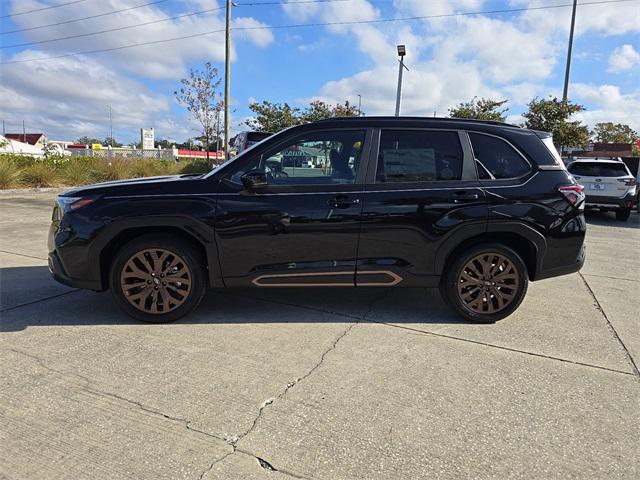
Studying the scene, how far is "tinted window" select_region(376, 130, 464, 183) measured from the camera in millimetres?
4066

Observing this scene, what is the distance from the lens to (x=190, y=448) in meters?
2.44

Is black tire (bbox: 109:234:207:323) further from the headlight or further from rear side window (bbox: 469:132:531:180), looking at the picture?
rear side window (bbox: 469:132:531:180)

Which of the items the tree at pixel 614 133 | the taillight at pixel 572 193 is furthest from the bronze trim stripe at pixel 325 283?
the tree at pixel 614 133

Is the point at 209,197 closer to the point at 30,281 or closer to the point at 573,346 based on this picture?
the point at 30,281

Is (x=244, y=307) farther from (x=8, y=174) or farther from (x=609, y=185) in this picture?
(x=8, y=174)

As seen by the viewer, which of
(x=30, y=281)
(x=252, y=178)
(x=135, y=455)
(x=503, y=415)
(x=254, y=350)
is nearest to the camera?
(x=135, y=455)

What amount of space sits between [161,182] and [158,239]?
51 cm

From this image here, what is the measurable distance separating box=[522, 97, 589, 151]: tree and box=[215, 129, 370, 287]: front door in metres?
24.5

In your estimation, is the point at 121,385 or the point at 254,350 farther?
the point at 254,350

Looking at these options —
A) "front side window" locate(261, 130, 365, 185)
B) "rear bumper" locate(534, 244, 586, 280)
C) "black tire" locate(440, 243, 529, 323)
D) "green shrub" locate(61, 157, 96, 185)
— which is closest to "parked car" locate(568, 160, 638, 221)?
"rear bumper" locate(534, 244, 586, 280)

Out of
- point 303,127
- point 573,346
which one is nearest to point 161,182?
point 303,127

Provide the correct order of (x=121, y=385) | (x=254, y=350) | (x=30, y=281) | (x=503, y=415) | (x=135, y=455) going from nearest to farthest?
(x=135, y=455) → (x=503, y=415) → (x=121, y=385) → (x=254, y=350) → (x=30, y=281)

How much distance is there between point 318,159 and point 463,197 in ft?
4.40

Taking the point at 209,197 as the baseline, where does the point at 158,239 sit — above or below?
below
